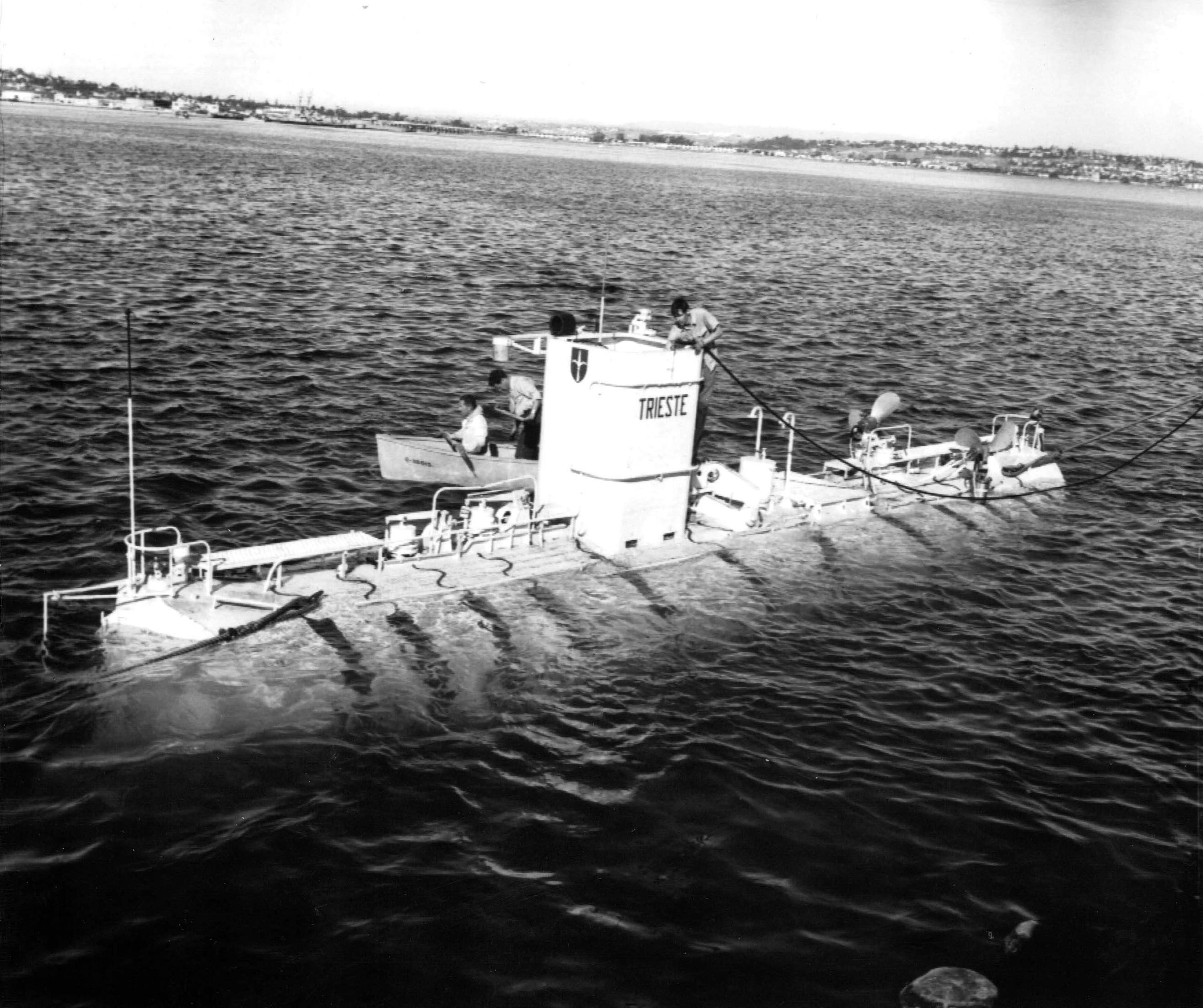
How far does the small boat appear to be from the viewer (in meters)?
27.9

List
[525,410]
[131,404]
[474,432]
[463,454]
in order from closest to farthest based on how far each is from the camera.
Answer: [131,404]
[525,410]
[474,432]
[463,454]

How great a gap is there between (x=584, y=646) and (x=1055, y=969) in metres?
8.57

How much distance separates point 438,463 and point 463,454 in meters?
0.87

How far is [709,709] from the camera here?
58.5 feet

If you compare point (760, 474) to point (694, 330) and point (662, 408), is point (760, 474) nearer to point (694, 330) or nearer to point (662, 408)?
point (694, 330)

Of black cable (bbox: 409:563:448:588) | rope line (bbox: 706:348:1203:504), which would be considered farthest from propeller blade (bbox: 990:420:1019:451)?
black cable (bbox: 409:563:448:588)

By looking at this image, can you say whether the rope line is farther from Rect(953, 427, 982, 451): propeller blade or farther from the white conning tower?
the white conning tower

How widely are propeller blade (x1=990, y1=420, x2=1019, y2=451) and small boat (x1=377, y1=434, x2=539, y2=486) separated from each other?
11876mm

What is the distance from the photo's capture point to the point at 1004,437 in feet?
96.4

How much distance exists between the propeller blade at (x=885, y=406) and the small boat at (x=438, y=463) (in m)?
8.71

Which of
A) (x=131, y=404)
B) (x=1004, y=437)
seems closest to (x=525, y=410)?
(x=131, y=404)

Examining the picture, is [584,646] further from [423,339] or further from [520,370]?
[423,339]

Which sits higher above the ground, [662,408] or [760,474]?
[662,408]

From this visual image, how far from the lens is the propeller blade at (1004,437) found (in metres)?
29.2
